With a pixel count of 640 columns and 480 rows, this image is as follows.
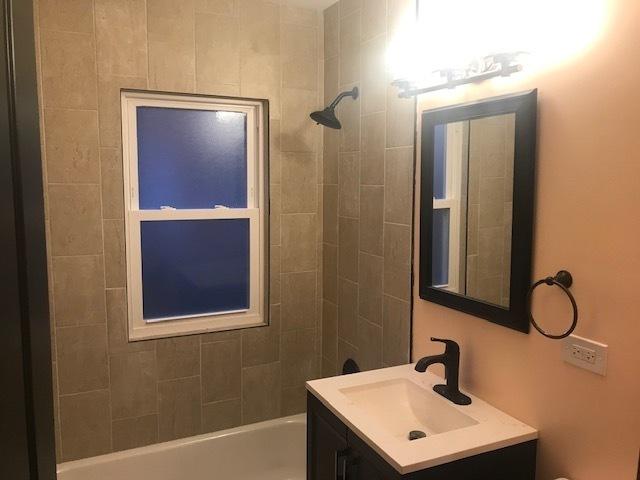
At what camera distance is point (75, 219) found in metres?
2.44

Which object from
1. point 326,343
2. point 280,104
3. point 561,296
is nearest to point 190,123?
point 280,104

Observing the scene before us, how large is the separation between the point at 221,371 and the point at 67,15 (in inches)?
73.9

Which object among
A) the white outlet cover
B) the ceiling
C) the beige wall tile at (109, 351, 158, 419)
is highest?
the ceiling

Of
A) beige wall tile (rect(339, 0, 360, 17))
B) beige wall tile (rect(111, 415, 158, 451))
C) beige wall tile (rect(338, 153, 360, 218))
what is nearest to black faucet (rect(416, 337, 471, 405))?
beige wall tile (rect(338, 153, 360, 218))

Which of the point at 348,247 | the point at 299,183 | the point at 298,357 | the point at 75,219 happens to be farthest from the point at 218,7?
the point at 298,357

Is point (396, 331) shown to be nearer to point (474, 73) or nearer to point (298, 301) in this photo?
point (298, 301)

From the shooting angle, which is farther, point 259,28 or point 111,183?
point 259,28

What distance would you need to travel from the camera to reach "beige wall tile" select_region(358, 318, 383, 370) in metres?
2.51

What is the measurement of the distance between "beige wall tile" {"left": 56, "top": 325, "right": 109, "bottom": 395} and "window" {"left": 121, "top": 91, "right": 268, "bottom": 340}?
0.55ft

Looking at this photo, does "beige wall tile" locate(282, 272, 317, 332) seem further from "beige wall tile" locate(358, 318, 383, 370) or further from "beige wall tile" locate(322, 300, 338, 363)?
"beige wall tile" locate(358, 318, 383, 370)

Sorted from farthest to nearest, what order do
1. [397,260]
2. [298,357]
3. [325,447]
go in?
1. [298,357]
2. [397,260]
3. [325,447]

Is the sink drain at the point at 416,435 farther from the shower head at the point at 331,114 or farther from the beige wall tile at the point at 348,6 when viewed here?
the beige wall tile at the point at 348,6

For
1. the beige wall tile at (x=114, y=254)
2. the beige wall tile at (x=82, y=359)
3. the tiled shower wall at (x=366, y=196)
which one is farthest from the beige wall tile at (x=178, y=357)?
the tiled shower wall at (x=366, y=196)

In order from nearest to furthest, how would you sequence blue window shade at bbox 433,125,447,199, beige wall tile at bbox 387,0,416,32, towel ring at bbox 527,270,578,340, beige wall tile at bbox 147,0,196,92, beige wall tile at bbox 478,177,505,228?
towel ring at bbox 527,270,578,340
beige wall tile at bbox 478,177,505,228
blue window shade at bbox 433,125,447,199
beige wall tile at bbox 387,0,416,32
beige wall tile at bbox 147,0,196,92
